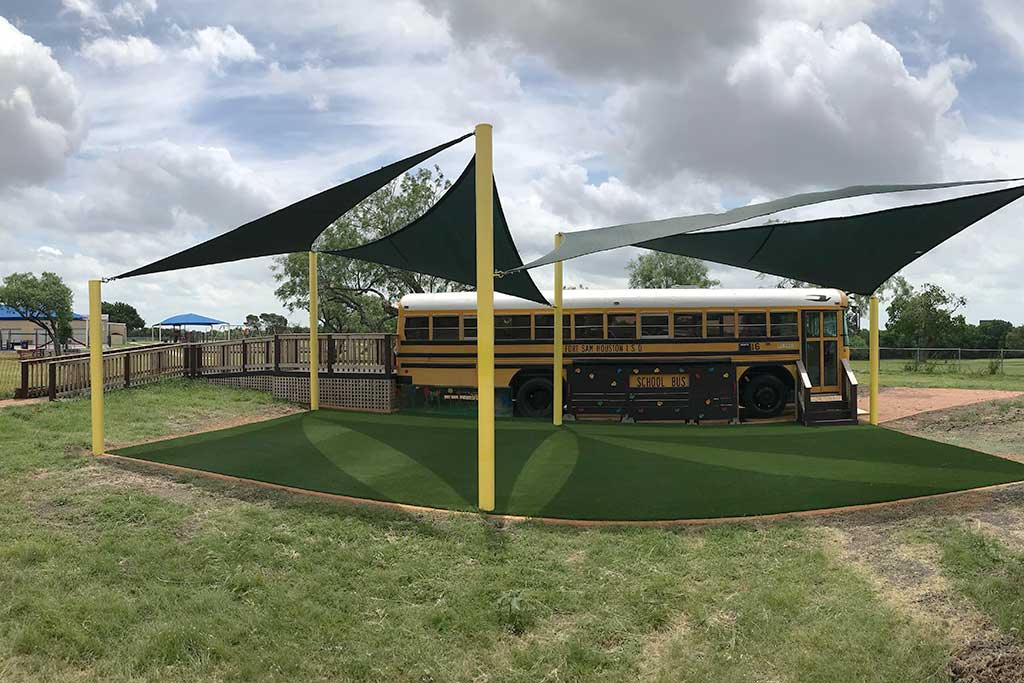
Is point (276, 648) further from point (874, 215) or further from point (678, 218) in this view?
point (874, 215)

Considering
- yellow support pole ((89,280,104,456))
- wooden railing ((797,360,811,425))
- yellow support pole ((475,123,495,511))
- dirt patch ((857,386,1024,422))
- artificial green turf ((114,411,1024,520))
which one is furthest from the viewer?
dirt patch ((857,386,1024,422))

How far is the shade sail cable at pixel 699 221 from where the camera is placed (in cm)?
670

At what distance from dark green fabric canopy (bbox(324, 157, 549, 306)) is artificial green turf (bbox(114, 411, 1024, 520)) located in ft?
8.24

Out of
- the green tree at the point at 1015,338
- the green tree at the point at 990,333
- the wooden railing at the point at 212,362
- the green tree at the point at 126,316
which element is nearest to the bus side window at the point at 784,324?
the wooden railing at the point at 212,362

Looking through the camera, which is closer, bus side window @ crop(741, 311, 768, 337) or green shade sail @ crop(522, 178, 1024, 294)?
green shade sail @ crop(522, 178, 1024, 294)

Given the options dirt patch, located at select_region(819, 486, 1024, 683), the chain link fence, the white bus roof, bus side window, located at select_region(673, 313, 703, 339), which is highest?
the white bus roof

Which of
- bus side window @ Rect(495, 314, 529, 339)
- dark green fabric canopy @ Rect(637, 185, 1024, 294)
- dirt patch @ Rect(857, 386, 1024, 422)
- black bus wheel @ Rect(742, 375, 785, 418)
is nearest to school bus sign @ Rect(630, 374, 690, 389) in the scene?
black bus wheel @ Rect(742, 375, 785, 418)

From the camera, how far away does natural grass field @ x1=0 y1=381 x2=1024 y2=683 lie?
11.4 ft

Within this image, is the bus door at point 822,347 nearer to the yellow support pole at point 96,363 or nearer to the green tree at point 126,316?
the yellow support pole at point 96,363

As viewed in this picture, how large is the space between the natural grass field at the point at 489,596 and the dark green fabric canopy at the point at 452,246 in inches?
148

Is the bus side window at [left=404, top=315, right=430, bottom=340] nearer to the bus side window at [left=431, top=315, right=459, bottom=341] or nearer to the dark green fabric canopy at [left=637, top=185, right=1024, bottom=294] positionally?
the bus side window at [left=431, top=315, right=459, bottom=341]

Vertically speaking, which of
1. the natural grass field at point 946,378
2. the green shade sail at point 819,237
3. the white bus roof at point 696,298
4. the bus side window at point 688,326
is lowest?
the natural grass field at point 946,378

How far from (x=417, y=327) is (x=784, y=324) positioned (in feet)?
23.9

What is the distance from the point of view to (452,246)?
941 centimetres
